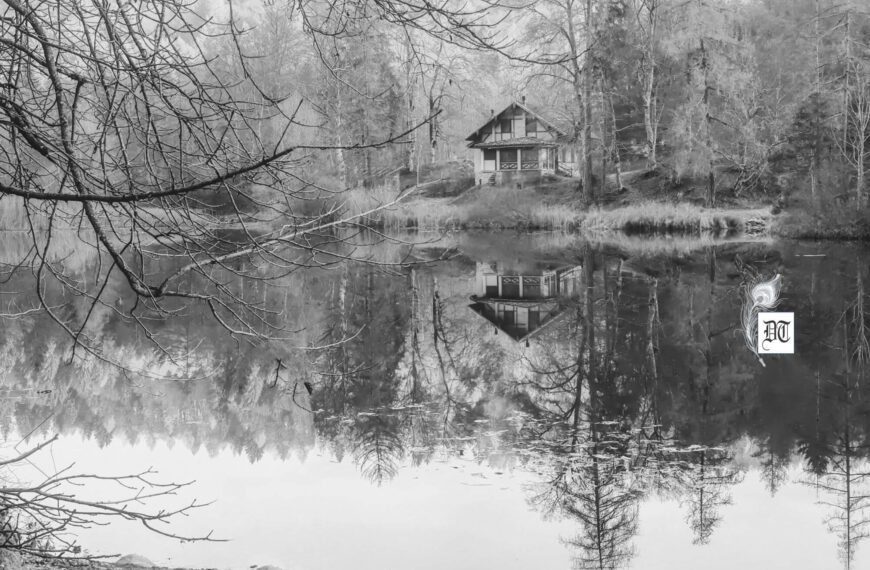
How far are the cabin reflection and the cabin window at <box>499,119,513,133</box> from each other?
2914cm

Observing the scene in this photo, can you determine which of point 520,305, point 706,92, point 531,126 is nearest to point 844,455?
point 520,305

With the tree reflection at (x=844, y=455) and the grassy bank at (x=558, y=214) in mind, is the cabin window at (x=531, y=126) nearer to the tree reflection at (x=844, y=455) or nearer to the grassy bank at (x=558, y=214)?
the grassy bank at (x=558, y=214)

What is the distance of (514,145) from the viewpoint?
48250 millimetres

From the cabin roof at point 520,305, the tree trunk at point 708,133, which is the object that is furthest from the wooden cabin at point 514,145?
the cabin roof at point 520,305

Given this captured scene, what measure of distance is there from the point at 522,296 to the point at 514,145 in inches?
1261

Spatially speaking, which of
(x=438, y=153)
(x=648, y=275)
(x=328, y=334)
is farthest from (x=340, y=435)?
(x=438, y=153)

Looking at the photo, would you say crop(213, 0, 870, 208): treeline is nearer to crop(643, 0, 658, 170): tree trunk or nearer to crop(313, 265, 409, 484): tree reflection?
crop(643, 0, 658, 170): tree trunk

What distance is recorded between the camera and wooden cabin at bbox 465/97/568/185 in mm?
48094

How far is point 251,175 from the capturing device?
8.81 feet

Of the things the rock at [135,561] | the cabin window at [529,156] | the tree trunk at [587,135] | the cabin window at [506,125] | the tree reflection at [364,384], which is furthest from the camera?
the cabin window at [506,125]

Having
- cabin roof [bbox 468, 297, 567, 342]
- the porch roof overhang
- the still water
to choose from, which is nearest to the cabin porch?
the porch roof overhang

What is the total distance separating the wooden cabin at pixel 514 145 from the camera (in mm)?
48094

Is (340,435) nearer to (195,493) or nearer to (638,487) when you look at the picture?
(195,493)

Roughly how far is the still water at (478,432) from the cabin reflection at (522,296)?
15 centimetres
